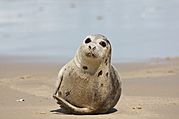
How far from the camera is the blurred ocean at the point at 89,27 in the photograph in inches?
551

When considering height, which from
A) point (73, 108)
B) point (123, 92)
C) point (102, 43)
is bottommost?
point (73, 108)

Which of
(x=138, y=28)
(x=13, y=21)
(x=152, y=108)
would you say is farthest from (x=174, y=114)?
(x=13, y=21)

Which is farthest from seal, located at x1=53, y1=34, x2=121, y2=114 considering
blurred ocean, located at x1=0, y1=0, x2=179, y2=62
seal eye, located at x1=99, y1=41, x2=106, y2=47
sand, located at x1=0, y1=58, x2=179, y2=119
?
blurred ocean, located at x1=0, y1=0, x2=179, y2=62

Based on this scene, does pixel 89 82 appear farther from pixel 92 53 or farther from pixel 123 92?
pixel 123 92

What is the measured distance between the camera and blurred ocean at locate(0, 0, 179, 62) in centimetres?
1398

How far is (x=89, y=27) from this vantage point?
16.7 metres

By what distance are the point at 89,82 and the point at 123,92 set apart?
238 cm

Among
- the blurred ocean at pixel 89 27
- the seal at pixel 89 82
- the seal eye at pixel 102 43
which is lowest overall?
the seal at pixel 89 82

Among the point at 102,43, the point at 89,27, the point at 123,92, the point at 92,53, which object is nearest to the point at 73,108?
the point at 92,53

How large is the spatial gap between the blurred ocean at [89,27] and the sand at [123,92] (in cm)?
98

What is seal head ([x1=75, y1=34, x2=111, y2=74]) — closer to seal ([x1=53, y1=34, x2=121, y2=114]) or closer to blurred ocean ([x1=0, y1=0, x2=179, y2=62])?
seal ([x1=53, y1=34, x2=121, y2=114])

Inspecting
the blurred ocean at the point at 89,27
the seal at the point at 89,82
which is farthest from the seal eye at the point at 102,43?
the blurred ocean at the point at 89,27

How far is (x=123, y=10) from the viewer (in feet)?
68.6

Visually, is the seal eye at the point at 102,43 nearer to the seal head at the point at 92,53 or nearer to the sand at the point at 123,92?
the seal head at the point at 92,53
